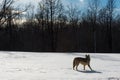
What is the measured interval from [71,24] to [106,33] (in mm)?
7267

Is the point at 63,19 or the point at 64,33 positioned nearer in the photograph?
the point at 64,33

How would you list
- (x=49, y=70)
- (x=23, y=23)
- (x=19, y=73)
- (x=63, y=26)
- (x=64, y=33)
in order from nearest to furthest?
1. (x=19, y=73)
2. (x=49, y=70)
3. (x=64, y=33)
4. (x=63, y=26)
5. (x=23, y=23)

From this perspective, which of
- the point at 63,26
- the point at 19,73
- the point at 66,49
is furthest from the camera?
the point at 63,26

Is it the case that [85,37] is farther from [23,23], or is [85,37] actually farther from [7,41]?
[23,23]

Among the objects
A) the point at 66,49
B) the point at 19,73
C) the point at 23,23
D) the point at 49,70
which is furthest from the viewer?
the point at 23,23

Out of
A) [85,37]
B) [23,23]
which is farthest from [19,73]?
[23,23]

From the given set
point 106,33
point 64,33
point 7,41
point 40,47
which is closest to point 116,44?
point 106,33

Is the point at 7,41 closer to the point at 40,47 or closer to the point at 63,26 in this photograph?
the point at 40,47

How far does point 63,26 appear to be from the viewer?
57.6 m

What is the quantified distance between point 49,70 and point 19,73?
5.79ft

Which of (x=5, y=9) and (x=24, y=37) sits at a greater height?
(x=5, y=9)

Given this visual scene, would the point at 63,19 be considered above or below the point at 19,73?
above

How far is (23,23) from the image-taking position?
65.1 metres

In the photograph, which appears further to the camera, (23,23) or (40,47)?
(23,23)
